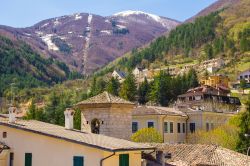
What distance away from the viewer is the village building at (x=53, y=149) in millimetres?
25281

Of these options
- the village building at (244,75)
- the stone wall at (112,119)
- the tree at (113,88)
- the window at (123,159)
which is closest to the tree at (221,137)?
the stone wall at (112,119)

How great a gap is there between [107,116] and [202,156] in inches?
279

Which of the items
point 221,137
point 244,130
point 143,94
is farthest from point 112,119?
point 143,94

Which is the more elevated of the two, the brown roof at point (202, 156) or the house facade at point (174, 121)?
the house facade at point (174, 121)

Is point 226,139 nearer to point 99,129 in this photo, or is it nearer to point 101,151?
point 99,129

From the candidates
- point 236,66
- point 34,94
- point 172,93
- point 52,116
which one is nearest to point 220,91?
point 172,93

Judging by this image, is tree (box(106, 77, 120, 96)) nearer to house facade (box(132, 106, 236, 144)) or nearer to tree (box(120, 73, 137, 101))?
tree (box(120, 73, 137, 101))

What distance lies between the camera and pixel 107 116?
36812 millimetres

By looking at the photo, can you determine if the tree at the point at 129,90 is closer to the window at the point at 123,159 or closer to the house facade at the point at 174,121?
the house facade at the point at 174,121

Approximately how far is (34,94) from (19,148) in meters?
175

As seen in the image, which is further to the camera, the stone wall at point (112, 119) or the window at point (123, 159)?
the stone wall at point (112, 119)

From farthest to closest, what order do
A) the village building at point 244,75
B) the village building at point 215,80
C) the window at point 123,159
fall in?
the village building at point 244,75
the village building at point 215,80
the window at point 123,159

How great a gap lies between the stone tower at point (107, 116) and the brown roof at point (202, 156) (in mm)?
3197

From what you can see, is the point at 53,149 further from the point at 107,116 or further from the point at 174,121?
the point at 174,121
